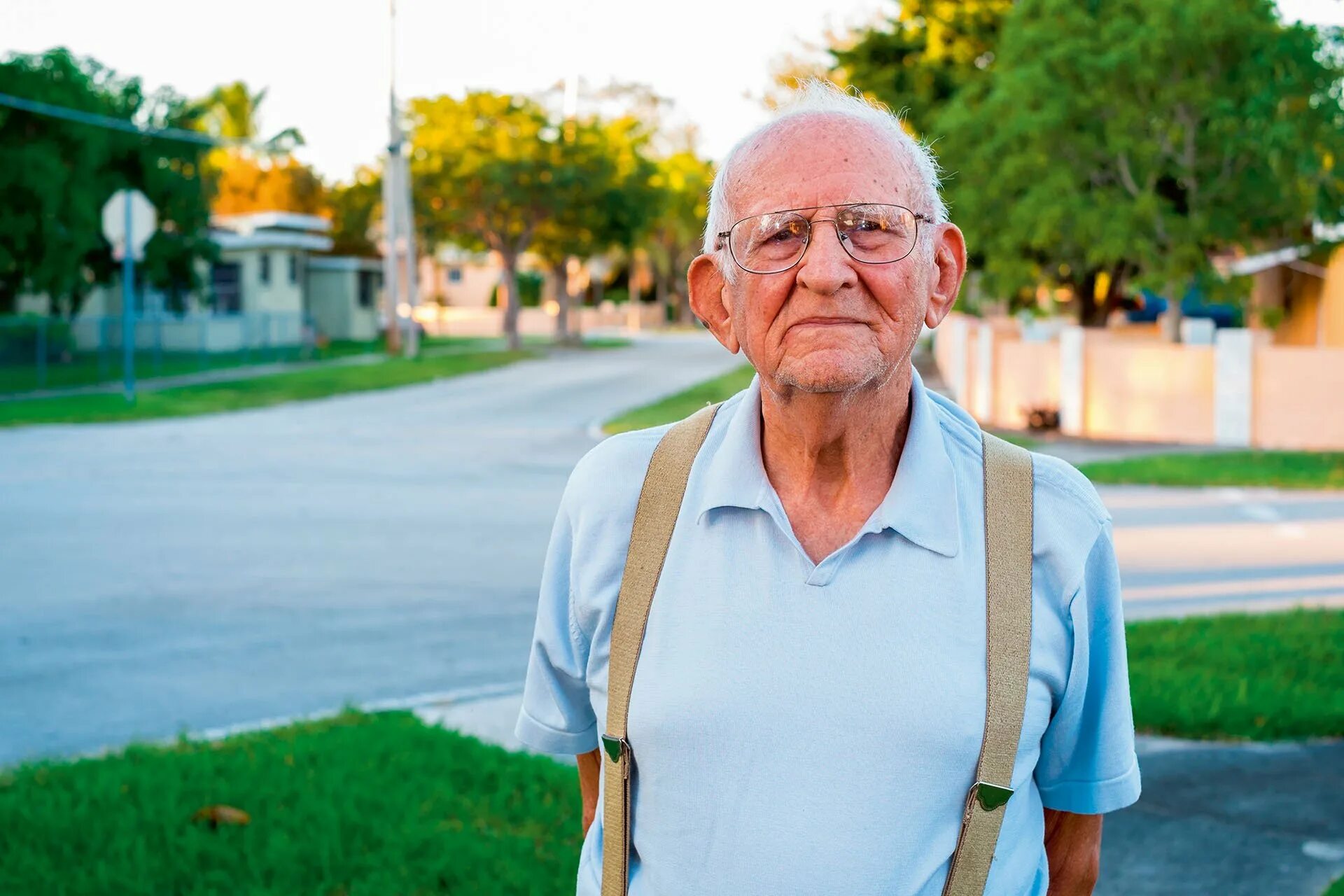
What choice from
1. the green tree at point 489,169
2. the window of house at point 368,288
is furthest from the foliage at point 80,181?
the window of house at point 368,288

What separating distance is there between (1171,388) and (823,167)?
18735mm

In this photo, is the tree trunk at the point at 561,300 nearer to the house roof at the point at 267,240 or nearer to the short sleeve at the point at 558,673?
the house roof at the point at 267,240

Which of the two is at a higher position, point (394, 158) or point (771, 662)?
point (394, 158)

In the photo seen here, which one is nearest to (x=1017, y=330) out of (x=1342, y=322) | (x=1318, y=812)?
(x=1342, y=322)

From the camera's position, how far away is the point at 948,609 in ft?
6.55

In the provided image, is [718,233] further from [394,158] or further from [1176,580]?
[394,158]

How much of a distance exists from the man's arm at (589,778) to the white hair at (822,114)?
800mm

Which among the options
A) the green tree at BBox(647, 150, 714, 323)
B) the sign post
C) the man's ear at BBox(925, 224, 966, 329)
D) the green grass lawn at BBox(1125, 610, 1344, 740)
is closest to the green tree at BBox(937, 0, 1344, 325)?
the green grass lawn at BBox(1125, 610, 1344, 740)

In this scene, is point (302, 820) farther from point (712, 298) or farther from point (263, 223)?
point (263, 223)

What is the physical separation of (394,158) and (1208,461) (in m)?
30.1

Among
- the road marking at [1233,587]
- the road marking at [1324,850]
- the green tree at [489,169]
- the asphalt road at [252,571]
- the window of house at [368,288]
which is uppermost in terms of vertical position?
the green tree at [489,169]

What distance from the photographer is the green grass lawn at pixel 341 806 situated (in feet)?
14.4

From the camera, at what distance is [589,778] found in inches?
96.3

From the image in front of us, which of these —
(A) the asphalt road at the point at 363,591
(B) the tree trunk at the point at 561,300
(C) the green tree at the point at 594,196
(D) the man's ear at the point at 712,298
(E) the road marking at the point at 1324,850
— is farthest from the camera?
(B) the tree trunk at the point at 561,300
